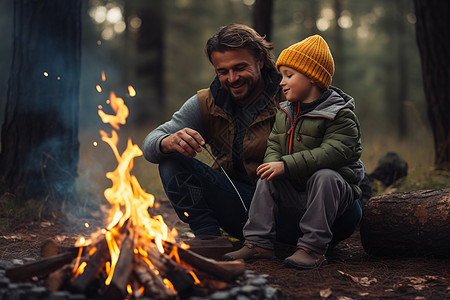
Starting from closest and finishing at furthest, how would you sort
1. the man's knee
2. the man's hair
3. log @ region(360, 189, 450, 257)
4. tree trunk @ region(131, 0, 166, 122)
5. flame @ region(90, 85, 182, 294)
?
flame @ region(90, 85, 182, 294) < the man's knee < log @ region(360, 189, 450, 257) < the man's hair < tree trunk @ region(131, 0, 166, 122)

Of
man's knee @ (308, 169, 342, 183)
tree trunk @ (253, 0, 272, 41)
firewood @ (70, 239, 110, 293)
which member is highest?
tree trunk @ (253, 0, 272, 41)

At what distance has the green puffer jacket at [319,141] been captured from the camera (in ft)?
10.4

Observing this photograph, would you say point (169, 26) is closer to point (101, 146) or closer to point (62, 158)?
point (101, 146)

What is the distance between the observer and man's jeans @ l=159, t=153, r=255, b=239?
149 inches

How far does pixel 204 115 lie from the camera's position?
4.00m

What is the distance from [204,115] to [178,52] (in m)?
16.3

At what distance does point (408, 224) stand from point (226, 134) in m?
1.60

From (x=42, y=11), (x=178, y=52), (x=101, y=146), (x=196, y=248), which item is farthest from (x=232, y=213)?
(x=178, y=52)

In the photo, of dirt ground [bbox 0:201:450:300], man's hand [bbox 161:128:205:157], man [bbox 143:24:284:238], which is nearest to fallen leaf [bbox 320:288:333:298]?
dirt ground [bbox 0:201:450:300]

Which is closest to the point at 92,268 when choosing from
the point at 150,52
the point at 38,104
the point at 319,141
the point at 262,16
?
the point at 319,141

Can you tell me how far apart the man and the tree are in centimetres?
353

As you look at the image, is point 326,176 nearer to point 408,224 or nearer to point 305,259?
point 305,259

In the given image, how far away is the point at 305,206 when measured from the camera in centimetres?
338

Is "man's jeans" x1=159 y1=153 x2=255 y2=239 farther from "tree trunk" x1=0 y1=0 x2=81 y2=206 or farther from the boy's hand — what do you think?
"tree trunk" x1=0 y1=0 x2=81 y2=206
